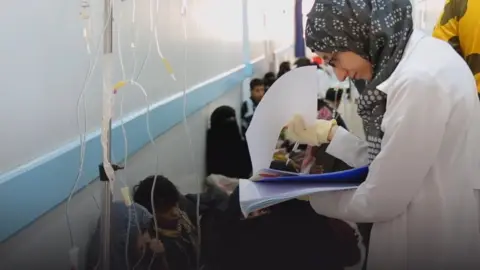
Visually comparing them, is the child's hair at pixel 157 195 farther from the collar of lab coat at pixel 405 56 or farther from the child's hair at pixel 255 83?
the child's hair at pixel 255 83

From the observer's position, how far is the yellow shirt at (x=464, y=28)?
5.28 ft

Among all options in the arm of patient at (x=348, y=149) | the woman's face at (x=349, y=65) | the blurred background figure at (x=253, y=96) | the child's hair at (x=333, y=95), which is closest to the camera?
the woman's face at (x=349, y=65)

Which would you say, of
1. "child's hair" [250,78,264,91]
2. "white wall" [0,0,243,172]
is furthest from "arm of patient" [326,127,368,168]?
"child's hair" [250,78,264,91]

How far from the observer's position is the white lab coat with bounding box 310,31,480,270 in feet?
3.13

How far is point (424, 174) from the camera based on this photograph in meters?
0.99

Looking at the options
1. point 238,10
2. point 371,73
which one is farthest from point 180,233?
point 238,10

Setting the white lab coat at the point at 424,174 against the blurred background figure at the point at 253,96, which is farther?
the blurred background figure at the point at 253,96

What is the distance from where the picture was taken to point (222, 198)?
79.3 inches

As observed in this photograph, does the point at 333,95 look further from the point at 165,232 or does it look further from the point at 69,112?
the point at 69,112

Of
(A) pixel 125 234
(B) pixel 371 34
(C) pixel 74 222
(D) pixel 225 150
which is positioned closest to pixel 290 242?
(A) pixel 125 234

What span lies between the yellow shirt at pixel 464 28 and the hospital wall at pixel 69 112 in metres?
0.94

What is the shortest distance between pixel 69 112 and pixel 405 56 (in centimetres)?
84

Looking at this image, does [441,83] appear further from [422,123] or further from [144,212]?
[144,212]

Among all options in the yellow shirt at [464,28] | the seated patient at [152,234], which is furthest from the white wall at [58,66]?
the yellow shirt at [464,28]
